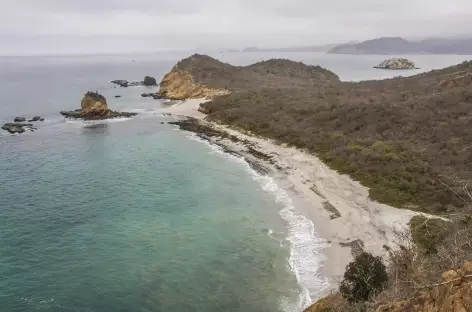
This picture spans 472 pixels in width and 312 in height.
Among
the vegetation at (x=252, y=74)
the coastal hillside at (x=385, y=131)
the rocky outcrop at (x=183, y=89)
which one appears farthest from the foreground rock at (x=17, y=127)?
the vegetation at (x=252, y=74)

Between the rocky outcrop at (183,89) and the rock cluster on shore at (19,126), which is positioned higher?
the rocky outcrop at (183,89)


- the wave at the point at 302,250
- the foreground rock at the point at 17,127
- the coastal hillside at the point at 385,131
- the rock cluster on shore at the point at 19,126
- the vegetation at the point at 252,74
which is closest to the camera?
the wave at the point at 302,250

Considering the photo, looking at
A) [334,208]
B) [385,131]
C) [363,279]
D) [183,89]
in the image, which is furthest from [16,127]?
[363,279]

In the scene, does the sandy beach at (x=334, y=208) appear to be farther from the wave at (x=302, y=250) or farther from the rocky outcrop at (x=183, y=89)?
the rocky outcrop at (x=183, y=89)

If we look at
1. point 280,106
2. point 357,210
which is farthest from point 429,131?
point 280,106

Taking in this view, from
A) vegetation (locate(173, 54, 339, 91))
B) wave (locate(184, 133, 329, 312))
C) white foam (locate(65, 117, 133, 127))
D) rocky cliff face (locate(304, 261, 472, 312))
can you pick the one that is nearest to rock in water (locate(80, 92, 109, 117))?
white foam (locate(65, 117, 133, 127))

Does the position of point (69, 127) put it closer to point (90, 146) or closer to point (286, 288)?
point (90, 146)

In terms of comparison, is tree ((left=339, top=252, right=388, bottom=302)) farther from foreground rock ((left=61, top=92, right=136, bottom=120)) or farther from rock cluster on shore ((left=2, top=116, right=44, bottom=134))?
foreground rock ((left=61, top=92, right=136, bottom=120))
